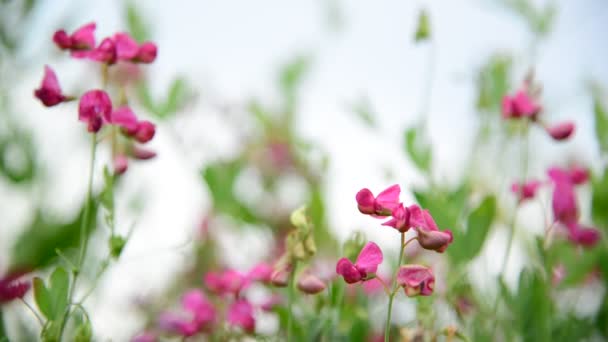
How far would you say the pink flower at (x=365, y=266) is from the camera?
1.70ft

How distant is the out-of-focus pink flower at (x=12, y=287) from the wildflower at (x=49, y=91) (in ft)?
0.57

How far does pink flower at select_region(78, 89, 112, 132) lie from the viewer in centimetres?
63

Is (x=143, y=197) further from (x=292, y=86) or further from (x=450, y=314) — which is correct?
(x=450, y=314)

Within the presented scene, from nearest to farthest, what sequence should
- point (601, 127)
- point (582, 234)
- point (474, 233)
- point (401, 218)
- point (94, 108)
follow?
point (401, 218) → point (94, 108) → point (474, 233) → point (582, 234) → point (601, 127)

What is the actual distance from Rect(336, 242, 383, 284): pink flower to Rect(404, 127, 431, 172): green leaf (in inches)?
15.0

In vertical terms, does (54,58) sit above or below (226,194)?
above

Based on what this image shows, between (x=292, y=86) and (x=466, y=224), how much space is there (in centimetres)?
89

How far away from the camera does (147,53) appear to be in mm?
701

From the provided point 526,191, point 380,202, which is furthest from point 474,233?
Result: point 380,202

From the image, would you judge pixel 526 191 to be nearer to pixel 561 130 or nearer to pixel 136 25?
pixel 561 130

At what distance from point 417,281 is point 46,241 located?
0.43 m

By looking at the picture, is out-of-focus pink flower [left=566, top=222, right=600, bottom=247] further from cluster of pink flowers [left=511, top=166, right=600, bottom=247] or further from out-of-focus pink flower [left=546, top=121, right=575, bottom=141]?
out-of-focus pink flower [left=546, top=121, right=575, bottom=141]

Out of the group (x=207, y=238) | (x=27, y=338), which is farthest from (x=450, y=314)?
(x=207, y=238)

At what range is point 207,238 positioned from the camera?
5.57 feet
